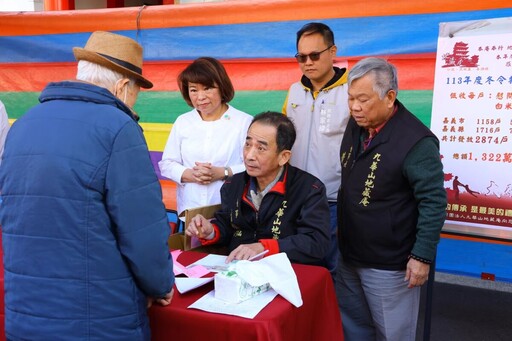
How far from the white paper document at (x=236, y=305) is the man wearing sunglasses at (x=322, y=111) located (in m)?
0.97

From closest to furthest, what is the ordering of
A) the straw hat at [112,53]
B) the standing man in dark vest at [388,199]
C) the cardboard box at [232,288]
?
the straw hat at [112,53] < the cardboard box at [232,288] < the standing man in dark vest at [388,199]

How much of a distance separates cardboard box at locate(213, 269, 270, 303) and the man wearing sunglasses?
98 cm

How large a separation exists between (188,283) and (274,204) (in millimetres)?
587

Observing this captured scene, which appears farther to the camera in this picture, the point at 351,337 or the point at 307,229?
the point at 351,337

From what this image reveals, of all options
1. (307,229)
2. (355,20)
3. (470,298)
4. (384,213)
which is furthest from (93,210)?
(470,298)

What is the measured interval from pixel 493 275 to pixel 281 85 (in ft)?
6.14

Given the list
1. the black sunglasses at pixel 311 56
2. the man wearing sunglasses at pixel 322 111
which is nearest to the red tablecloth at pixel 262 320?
the man wearing sunglasses at pixel 322 111

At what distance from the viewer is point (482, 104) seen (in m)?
2.54

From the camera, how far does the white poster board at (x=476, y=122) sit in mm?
2492

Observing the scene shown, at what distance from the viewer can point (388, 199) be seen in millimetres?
1918

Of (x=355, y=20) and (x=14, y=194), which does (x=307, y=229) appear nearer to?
(x=14, y=194)

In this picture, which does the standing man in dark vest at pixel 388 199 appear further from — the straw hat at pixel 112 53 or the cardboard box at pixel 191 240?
the straw hat at pixel 112 53

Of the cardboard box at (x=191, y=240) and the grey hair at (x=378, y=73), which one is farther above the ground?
the grey hair at (x=378, y=73)

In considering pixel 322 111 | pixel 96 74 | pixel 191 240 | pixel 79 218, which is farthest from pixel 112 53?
pixel 322 111
